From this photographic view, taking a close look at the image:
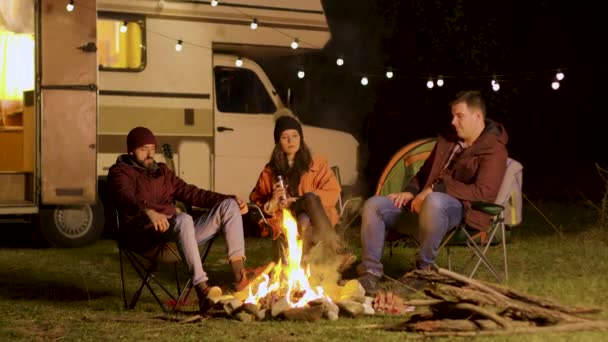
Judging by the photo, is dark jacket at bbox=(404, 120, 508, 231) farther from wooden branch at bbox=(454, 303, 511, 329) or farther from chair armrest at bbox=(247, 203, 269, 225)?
wooden branch at bbox=(454, 303, 511, 329)

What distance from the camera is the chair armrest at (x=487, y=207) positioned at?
19.4 feet

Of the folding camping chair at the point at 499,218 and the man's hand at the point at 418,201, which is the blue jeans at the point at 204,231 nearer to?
the man's hand at the point at 418,201

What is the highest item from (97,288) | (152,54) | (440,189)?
(152,54)

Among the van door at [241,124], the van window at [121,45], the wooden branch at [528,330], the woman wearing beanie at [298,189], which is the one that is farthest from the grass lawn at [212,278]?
the van window at [121,45]

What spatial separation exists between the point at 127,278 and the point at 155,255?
141 centimetres

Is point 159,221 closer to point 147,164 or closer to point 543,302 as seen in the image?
point 147,164

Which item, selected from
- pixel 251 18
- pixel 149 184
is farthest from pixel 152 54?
pixel 149 184

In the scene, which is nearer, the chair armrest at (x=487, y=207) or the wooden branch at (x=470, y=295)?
the wooden branch at (x=470, y=295)

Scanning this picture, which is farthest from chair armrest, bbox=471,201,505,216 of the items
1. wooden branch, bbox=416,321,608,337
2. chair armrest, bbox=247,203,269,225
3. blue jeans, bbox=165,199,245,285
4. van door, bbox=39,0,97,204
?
van door, bbox=39,0,97,204

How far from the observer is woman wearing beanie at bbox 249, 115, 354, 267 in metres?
6.02

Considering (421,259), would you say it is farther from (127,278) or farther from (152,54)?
(152,54)

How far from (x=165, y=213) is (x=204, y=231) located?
0.29 meters

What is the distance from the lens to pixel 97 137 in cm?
870

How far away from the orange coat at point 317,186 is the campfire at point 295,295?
39 cm
